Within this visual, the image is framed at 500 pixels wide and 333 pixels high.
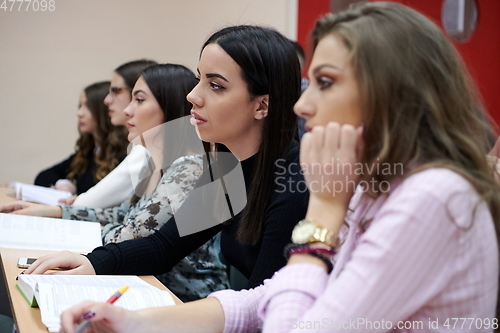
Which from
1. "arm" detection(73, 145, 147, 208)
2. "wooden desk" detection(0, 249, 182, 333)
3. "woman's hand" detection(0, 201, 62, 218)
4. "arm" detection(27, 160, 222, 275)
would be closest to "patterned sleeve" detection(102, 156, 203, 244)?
"arm" detection(27, 160, 222, 275)

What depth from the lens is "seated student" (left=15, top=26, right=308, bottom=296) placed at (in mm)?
1442

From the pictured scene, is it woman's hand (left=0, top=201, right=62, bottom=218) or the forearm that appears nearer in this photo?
the forearm

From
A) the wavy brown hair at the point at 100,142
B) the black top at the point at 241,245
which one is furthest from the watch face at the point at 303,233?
the wavy brown hair at the point at 100,142

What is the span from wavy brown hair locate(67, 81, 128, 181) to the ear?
5.86 ft

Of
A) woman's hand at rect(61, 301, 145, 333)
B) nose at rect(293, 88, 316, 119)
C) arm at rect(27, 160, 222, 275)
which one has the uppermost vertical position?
nose at rect(293, 88, 316, 119)

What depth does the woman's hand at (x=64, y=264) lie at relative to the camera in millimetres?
1412

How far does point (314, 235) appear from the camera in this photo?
35.9 inches

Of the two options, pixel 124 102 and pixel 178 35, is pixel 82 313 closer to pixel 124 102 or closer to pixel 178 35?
pixel 124 102

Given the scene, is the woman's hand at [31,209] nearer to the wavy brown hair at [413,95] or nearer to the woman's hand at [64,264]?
the woman's hand at [64,264]

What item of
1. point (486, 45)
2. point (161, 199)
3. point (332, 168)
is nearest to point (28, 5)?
point (161, 199)

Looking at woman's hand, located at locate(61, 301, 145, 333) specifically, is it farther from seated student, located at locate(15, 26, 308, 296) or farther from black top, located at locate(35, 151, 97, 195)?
black top, located at locate(35, 151, 97, 195)

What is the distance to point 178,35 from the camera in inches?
169

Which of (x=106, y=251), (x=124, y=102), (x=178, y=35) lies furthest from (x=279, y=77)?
(x=178, y=35)

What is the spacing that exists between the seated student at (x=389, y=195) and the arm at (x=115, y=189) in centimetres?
156
